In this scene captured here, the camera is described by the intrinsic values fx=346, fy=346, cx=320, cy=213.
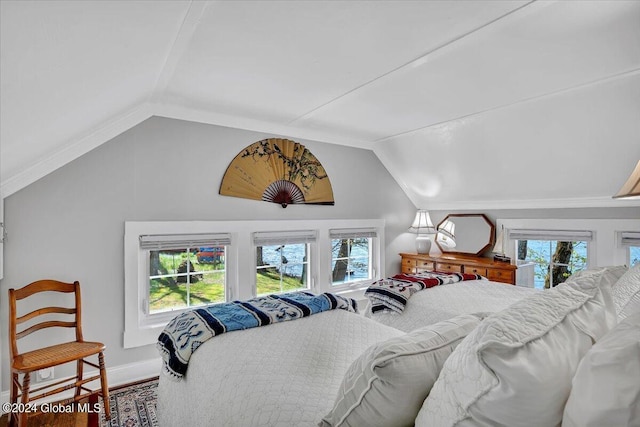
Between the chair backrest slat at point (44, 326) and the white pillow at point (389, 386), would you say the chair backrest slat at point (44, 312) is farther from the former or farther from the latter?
the white pillow at point (389, 386)

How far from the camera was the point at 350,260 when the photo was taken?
14.4 ft

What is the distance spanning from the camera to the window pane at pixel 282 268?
3.65 meters

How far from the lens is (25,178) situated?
2477 millimetres

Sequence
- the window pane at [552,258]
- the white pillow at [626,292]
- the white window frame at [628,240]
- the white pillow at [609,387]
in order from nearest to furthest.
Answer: the white pillow at [609,387]
the white pillow at [626,292]
the white window frame at [628,240]
the window pane at [552,258]

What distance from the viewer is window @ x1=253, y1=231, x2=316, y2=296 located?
3.62 meters

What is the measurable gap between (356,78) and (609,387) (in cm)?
224

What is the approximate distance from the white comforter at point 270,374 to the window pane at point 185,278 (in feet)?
4.47

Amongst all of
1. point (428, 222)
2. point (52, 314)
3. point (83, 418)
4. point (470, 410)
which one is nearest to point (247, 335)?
point (470, 410)

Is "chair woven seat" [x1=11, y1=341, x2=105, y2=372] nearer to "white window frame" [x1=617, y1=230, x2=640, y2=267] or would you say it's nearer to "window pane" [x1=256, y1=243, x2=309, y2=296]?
"window pane" [x1=256, y1=243, x2=309, y2=296]

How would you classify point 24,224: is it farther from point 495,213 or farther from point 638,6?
point 495,213

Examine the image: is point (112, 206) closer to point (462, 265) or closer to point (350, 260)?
point (350, 260)

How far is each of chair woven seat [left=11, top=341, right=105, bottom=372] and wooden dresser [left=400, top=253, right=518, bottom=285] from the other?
346 centimetres


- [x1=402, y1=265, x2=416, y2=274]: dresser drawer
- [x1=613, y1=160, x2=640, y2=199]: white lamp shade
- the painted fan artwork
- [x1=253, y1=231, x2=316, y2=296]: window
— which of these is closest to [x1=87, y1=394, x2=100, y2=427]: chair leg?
[x1=253, y1=231, x2=316, y2=296]: window

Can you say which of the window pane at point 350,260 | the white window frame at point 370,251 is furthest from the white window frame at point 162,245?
the window pane at point 350,260
